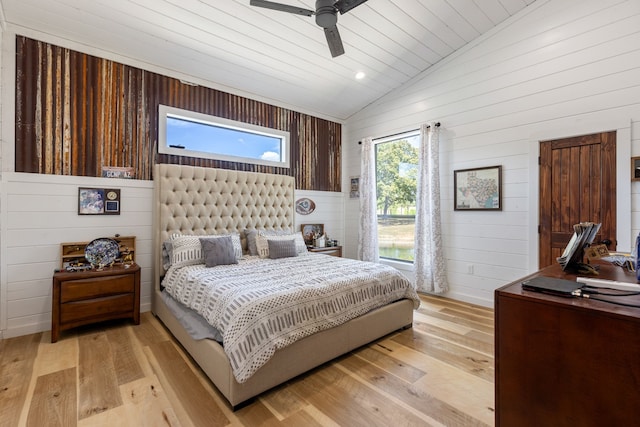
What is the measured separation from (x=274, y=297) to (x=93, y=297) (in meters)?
2.03

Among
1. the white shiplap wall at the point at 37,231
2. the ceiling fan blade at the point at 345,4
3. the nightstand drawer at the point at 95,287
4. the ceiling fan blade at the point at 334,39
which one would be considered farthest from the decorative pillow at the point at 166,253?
the ceiling fan blade at the point at 345,4

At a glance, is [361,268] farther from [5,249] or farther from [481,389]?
[5,249]

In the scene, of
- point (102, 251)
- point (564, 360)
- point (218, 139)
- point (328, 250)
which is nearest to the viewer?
point (564, 360)

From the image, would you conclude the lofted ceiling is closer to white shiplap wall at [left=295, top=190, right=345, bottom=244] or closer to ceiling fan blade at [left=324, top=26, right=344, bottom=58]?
ceiling fan blade at [left=324, top=26, right=344, bottom=58]

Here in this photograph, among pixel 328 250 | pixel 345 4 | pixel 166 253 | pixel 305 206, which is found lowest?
pixel 328 250

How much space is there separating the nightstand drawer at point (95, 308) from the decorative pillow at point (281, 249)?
4.99ft

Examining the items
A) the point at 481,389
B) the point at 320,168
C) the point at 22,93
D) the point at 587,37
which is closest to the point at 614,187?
the point at 587,37

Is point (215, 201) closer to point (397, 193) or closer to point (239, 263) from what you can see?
point (239, 263)

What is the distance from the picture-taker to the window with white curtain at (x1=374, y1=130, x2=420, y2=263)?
4598mm

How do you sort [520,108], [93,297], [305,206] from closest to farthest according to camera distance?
[93,297]
[520,108]
[305,206]

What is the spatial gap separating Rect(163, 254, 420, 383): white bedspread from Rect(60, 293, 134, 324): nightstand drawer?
0.44 m

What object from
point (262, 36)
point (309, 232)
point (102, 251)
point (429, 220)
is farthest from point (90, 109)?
point (429, 220)

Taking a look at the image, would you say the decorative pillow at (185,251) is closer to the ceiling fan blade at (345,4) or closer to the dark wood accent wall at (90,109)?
the dark wood accent wall at (90,109)

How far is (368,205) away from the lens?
16.3 ft
